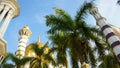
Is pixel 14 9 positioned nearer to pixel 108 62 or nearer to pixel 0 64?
pixel 0 64

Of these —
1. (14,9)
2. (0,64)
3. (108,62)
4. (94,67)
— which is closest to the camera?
(94,67)

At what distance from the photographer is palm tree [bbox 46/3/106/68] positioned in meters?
20.6

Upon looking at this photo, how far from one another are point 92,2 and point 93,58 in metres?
5.77

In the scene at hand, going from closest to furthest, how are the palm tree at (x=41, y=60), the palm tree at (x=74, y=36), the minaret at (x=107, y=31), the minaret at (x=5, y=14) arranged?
1. the minaret at (x=107, y=31)
2. the palm tree at (x=74, y=36)
3. the palm tree at (x=41, y=60)
4. the minaret at (x=5, y=14)

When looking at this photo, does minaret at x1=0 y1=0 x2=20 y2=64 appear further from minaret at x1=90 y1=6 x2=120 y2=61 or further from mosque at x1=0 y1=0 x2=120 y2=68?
minaret at x1=90 y1=6 x2=120 y2=61

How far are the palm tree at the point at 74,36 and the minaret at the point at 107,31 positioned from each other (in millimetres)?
930

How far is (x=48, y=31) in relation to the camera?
22938 millimetres

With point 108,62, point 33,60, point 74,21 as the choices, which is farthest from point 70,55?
point 33,60

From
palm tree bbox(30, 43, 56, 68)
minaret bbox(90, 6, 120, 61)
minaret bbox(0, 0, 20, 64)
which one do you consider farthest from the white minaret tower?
minaret bbox(90, 6, 120, 61)

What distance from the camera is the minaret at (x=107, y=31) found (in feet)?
61.5

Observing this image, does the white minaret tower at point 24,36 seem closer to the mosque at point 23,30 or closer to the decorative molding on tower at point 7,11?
the mosque at point 23,30

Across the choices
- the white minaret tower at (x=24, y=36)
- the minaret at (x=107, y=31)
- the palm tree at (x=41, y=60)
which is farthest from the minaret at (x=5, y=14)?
the minaret at (x=107, y=31)

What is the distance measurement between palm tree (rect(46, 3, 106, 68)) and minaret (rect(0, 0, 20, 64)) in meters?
12.9

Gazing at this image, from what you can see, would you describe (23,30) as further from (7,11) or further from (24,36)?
(7,11)
